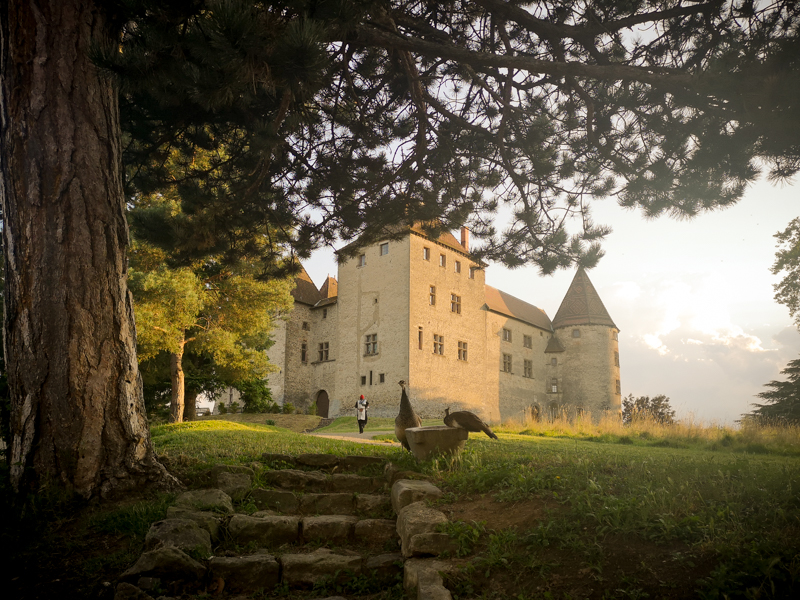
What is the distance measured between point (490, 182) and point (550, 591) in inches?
270

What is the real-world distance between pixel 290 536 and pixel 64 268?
3.36 m

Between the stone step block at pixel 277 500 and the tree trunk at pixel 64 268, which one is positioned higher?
the tree trunk at pixel 64 268

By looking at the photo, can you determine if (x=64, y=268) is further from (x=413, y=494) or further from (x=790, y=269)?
(x=790, y=269)

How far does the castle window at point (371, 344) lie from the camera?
29.5 m

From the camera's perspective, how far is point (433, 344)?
29.4 metres

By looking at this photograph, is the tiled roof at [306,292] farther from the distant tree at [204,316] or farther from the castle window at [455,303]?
the distant tree at [204,316]

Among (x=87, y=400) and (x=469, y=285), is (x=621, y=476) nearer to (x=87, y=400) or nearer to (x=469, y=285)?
(x=87, y=400)

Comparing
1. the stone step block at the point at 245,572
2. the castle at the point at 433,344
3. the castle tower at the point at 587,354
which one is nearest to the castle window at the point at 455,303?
the castle at the point at 433,344

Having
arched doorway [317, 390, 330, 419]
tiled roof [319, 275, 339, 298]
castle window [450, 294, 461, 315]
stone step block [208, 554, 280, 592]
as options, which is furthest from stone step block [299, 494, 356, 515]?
tiled roof [319, 275, 339, 298]

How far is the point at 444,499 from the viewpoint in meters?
5.04

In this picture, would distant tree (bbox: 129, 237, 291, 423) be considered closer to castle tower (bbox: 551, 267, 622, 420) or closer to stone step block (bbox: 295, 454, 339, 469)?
stone step block (bbox: 295, 454, 339, 469)

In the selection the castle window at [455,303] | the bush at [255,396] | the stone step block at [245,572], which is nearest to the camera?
the stone step block at [245,572]

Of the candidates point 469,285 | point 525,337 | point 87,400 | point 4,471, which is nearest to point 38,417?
point 87,400

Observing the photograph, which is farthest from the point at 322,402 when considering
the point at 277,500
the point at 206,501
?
the point at 206,501
